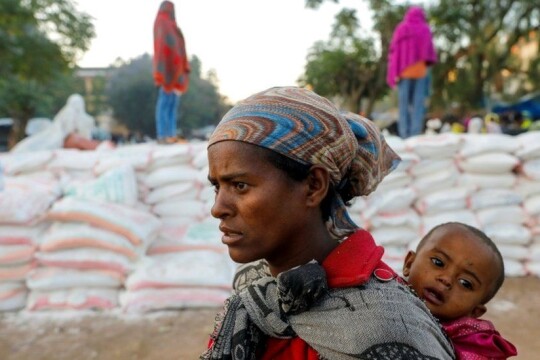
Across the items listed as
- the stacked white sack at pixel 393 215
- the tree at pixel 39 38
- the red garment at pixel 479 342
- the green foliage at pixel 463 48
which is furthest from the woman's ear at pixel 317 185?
the green foliage at pixel 463 48

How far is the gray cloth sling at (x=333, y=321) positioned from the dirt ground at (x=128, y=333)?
70.8 inches

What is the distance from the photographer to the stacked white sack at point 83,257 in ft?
9.78

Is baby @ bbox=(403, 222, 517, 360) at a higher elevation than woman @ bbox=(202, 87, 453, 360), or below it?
below

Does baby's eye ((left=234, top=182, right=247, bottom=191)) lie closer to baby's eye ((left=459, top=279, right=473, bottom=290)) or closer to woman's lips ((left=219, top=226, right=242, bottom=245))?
woman's lips ((left=219, top=226, right=242, bottom=245))

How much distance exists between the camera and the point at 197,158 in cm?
361

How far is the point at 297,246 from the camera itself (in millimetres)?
852

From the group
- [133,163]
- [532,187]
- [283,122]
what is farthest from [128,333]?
[532,187]

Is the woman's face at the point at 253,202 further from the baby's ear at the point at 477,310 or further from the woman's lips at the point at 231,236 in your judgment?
the baby's ear at the point at 477,310

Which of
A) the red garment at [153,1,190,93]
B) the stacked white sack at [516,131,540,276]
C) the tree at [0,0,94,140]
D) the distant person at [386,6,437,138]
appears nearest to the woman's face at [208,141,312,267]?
the stacked white sack at [516,131,540,276]

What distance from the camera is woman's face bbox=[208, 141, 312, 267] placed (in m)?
0.78

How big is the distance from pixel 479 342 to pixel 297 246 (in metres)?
0.46

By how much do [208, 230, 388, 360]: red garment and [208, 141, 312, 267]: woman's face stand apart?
0.28ft

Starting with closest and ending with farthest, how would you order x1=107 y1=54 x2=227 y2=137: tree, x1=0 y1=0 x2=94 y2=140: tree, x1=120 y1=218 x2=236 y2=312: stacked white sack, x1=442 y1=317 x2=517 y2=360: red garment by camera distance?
x1=442 y1=317 x2=517 y2=360: red garment
x1=120 y1=218 x2=236 y2=312: stacked white sack
x1=0 y1=0 x2=94 y2=140: tree
x1=107 y1=54 x2=227 y2=137: tree

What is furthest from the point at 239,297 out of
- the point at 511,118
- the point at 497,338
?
the point at 511,118
